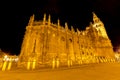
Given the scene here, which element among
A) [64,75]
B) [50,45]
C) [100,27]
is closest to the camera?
[64,75]

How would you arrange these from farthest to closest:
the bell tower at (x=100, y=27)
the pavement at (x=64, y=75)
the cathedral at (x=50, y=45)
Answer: the bell tower at (x=100, y=27) → the cathedral at (x=50, y=45) → the pavement at (x=64, y=75)

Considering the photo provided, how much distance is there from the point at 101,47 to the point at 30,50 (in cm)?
3360

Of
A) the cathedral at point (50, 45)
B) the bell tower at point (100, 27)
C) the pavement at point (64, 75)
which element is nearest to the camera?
the pavement at point (64, 75)

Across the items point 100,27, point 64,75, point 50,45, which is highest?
point 100,27

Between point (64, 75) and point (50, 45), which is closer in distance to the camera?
point (64, 75)

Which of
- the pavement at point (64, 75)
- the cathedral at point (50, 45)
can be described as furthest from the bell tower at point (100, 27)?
the pavement at point (64, 75)

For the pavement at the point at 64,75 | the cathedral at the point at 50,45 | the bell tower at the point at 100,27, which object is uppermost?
the bell tower at the point at 100,27

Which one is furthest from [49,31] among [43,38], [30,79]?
[30,79]

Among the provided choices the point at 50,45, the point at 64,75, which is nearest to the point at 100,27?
the point at 50,45

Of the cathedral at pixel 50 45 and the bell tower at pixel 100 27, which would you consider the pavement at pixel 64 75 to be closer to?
the cathedral at pixel 50 45

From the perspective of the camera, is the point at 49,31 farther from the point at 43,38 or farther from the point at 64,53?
the point at 64,53

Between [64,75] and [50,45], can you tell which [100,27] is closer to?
[50,45]

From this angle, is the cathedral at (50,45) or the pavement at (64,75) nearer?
the pavement at (64,75)

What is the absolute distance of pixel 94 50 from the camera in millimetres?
42219
